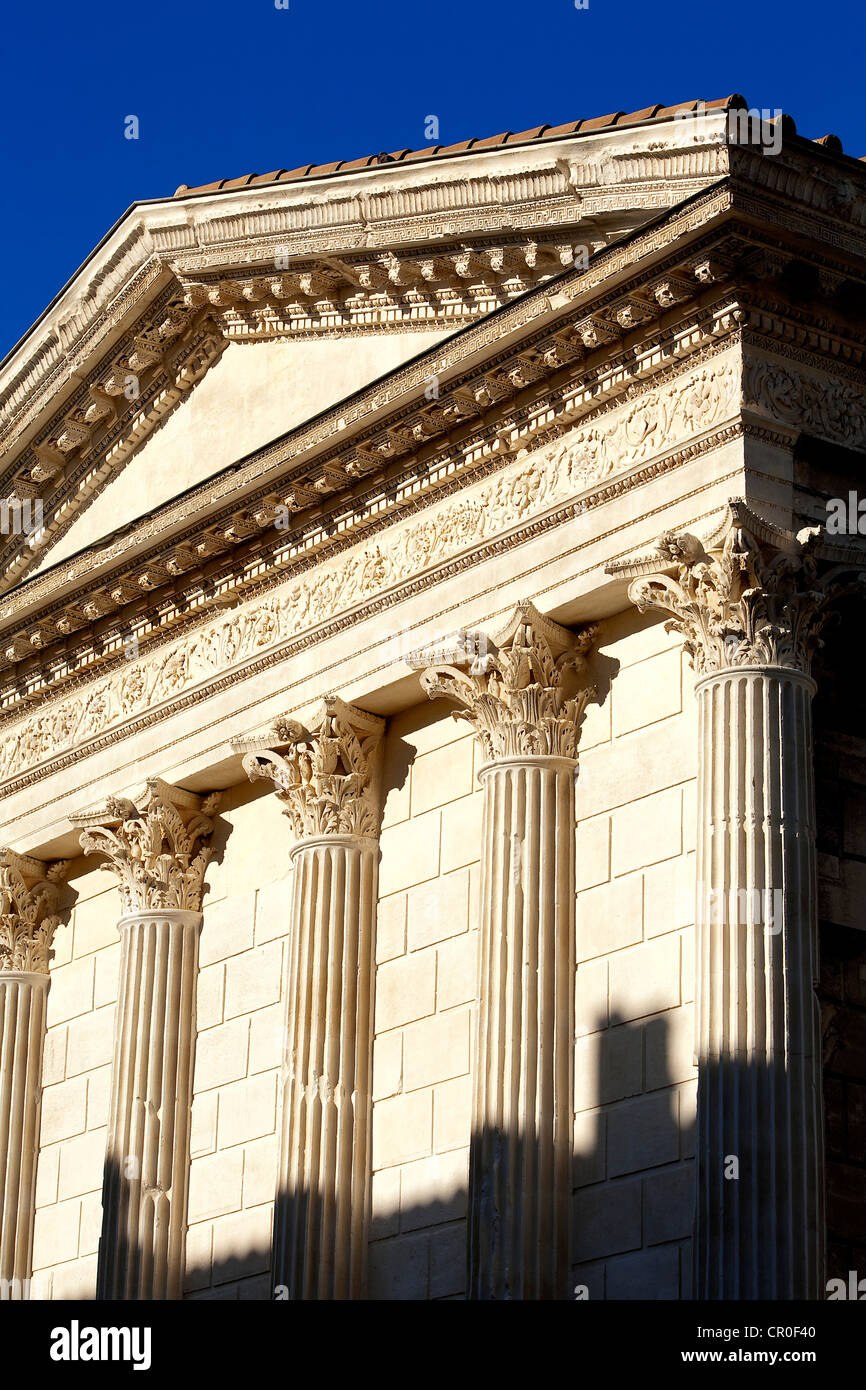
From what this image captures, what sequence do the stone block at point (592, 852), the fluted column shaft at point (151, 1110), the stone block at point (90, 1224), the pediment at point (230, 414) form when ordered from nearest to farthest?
the stone block at point (592, 852), the fluted column shaft at point (151, 1110), the pediment at point (230, 414), the stone block at point (90, 1224)

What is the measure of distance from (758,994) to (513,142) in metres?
8.73

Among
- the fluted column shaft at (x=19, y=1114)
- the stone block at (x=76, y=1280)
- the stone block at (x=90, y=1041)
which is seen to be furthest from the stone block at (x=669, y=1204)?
the fluted column shaft at (x=19, y=1114)

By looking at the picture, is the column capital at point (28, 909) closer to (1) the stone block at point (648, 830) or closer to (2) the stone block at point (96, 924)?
(2) the stone block at point (96, 924)

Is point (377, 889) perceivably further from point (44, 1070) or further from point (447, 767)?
point (44, 1070)

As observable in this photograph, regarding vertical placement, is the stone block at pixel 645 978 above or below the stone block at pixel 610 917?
below

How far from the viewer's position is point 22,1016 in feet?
93.0

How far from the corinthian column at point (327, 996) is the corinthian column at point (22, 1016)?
4643mm

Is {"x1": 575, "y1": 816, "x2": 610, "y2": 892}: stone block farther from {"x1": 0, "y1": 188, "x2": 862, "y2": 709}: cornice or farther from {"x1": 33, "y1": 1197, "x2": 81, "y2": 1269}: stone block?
{"x1": 33, "y1": 1197, "x2": 81, "y2": 1269}: stone block

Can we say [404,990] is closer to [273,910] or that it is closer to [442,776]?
[442,776]

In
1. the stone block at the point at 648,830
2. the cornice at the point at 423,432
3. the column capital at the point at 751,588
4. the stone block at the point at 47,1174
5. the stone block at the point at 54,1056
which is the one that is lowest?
the stone block at the point at 47,1174

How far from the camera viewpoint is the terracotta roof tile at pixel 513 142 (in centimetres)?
2136

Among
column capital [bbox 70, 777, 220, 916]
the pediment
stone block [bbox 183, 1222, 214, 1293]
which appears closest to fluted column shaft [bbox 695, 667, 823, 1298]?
the pediment

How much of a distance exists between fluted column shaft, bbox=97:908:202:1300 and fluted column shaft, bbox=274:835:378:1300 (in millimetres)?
2283

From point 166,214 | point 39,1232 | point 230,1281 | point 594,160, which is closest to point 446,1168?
point 230,1281
